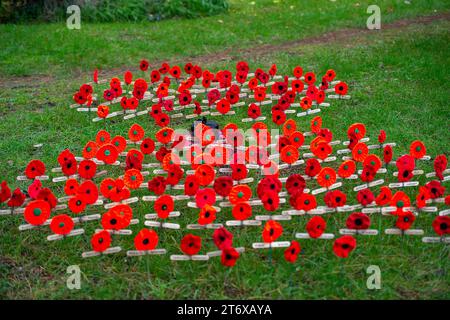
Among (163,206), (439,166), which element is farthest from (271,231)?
(439,166)

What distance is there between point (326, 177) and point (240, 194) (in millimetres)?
757

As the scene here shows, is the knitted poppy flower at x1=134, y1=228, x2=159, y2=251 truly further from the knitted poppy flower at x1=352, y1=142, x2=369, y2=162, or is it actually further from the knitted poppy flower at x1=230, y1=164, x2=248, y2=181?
the knitted poppy flower at x1=352, y1=142, x2=369, y2=162

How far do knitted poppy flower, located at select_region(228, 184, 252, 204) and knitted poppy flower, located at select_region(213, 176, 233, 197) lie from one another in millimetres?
62

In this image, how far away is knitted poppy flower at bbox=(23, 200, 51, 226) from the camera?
3.79 meters

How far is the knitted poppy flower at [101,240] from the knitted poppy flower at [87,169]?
3.34ft

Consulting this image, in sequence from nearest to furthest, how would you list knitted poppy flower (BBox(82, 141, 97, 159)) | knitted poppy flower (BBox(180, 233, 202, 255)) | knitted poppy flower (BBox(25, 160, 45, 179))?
knitted poppy flower (BBox(180, 233, 202, 255)), knitted poppy flower (BBox(25, 160, 45, 179)), knitted poppy flower (BBox(82, 141, 97, 159))

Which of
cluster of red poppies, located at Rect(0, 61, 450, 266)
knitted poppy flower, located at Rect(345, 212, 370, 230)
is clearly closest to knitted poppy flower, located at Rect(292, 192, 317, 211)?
cluster of red poppies, located at Rect(0, 61, 450, 266)

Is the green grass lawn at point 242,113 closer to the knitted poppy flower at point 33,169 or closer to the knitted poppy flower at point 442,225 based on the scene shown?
the knitted poppy flower at point 442,225

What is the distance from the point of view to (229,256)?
3402 millimetres

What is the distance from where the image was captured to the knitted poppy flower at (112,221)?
12.2 feet

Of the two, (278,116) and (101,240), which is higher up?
(278,116)

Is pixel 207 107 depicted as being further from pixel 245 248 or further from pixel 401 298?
pixel 401 298

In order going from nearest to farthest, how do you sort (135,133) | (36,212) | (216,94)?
(36,212), (135,133), (216,94)

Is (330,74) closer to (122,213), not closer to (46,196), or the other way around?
(122,213)
